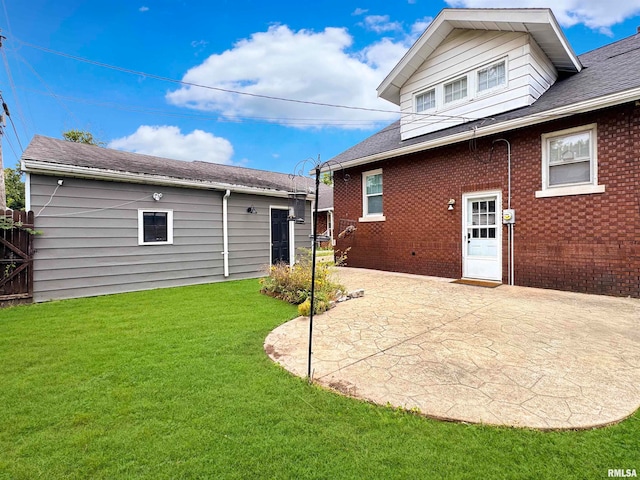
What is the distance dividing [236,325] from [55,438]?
95.8 inches

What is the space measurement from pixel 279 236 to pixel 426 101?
5.75 meters

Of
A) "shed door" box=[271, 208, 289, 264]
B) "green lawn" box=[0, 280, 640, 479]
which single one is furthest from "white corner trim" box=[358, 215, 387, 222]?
"green lawn" box=[0, 280, 640, 479]

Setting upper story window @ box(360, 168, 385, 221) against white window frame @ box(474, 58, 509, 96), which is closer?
white window frame @ box(474, 58, 509, 96)

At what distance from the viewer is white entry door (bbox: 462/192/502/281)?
7093mm

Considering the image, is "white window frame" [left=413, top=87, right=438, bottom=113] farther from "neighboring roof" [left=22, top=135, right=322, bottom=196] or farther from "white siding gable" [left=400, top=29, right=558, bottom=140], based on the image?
"neighboring roof" [left=22, top=135, right=322, bottom=196]

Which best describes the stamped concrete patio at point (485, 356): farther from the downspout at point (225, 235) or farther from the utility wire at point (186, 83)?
the utility wire at point (186, 83)

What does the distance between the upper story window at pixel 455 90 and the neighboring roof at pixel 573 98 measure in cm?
82

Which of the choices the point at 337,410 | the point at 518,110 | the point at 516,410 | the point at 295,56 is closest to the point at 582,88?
the point at 518,110

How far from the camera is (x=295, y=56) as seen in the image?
1189cm

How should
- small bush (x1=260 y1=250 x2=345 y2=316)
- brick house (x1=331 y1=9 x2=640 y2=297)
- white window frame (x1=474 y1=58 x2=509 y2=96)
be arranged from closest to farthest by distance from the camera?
small bush (x1=260 y1=250 x2=345 y2=316) < brick house (x1=331 y1=9 x2=640 y2=297) < white window frame (x1=474 y1=58 x2=509 y2=96)

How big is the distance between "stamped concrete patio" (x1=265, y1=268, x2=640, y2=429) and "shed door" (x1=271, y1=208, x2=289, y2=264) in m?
4.61

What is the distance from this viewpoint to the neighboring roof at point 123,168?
19.8ft

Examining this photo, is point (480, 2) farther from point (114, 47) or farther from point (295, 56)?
point (114, 47)

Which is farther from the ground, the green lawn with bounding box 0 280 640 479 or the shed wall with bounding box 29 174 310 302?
the shed wall with bounding box 29 174 310 302
